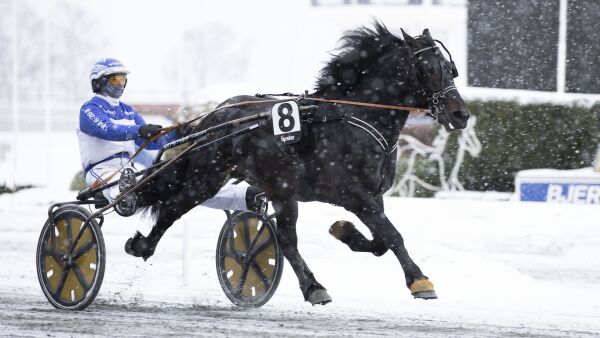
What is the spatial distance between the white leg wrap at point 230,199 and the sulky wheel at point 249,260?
0.10 metres

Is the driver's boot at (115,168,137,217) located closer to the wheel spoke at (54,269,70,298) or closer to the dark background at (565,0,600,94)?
the wheel spoke at (54,269,70,298)

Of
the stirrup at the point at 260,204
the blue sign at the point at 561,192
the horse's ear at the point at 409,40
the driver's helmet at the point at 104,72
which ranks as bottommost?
the blue sign at the point at 561,192

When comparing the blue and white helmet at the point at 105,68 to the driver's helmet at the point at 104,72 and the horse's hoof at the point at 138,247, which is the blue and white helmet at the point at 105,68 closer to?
the driver's helmet at the point at 104,72

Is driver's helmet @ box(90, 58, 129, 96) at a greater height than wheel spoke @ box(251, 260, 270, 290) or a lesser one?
greater

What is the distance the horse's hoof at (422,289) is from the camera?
5867 mm

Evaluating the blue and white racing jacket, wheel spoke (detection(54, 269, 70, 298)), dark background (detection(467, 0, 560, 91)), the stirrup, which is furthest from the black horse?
dark background (detection(467, 0, 560, 91))

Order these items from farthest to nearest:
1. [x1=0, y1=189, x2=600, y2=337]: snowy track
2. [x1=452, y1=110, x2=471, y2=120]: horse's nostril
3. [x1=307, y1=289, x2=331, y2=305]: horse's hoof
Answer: [x1=307, y1=289, x2=331, y2=305]: horse's hoof → [x1=0, y1=189, x2=600, y2=337]: snowy track → [x1=452, y1=110, x2=471, y2=120]: horse's nostril

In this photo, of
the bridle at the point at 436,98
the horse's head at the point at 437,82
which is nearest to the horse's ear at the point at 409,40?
the horse's head at the point at 437,82

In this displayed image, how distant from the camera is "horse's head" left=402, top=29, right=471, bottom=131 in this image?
6102 millimetres

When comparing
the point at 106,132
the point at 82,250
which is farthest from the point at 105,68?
the point at 82,250

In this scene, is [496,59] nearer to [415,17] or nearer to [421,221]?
[421,221]

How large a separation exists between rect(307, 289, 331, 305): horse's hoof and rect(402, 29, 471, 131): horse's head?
133 centimetres

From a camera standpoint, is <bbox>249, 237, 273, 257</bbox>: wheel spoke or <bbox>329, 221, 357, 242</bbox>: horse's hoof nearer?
<bbox>329, 221, 357, 242</bbox>: horse's hoof

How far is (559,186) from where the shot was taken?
1246 cm
